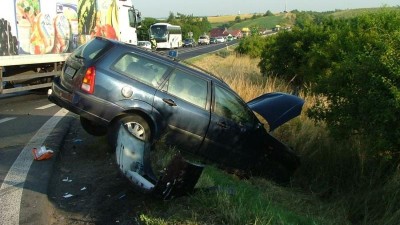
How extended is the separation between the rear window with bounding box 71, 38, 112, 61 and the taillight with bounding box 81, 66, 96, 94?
0.24 m

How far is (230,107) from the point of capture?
700 centimetres

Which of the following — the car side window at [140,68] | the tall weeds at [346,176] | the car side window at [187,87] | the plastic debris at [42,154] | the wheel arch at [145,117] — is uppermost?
the car side window at [140,68]

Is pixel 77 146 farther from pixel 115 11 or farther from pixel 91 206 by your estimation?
pixel 115 11

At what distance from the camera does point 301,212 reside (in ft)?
18.4

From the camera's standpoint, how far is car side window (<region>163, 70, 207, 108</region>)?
6637mm

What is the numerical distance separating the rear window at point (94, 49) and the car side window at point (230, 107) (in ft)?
5.56

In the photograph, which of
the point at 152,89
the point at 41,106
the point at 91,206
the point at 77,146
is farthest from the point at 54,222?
the point at 41,106

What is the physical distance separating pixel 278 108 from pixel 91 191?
3.50 metres

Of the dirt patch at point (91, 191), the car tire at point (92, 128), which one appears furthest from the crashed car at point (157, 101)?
the car tire at point (92, 128)

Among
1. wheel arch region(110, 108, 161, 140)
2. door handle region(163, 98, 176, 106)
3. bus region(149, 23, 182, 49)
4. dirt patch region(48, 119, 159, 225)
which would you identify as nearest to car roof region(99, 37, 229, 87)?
door handle region(163, 98, 176, 106)

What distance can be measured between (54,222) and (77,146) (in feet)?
10.1

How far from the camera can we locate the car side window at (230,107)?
688 cm

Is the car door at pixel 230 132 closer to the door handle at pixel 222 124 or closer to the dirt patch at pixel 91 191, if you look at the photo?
the door handle at pixel 222 124

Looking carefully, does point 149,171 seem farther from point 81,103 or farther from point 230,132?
point 230,132
